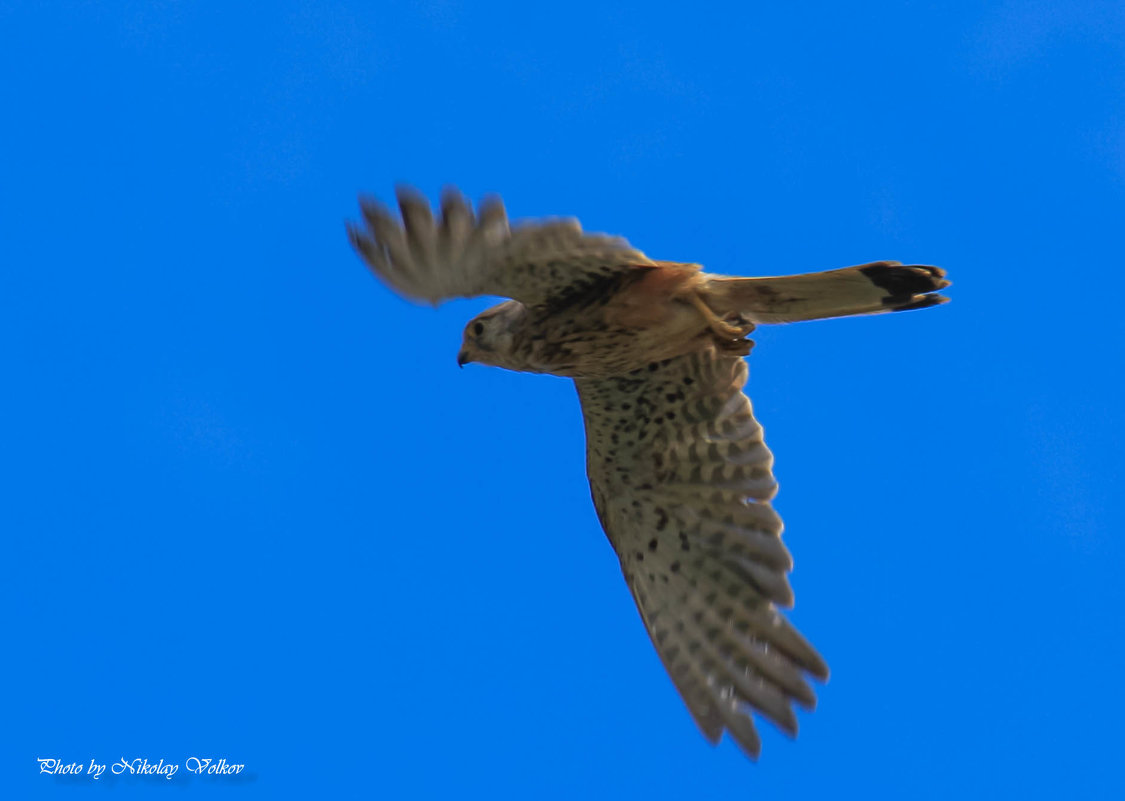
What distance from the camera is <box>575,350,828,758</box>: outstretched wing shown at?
24.6 feet

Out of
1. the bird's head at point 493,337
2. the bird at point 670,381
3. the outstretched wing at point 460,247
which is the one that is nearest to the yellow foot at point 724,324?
the bird at point 670,381

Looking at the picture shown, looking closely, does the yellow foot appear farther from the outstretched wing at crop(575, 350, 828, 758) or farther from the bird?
the outstretched wing at crop(575, 350, 828, 758)

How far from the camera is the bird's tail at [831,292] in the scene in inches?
256

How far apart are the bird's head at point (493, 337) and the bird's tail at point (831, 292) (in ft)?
3.60

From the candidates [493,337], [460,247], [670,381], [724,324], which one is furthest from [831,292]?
[460,247]

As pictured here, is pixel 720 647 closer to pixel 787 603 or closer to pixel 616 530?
pixel 787 603

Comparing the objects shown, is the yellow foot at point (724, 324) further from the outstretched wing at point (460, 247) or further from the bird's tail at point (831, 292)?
the outstretched wing at point (460, 247)

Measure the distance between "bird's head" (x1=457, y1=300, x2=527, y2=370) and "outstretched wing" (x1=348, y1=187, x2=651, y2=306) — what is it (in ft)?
2.52

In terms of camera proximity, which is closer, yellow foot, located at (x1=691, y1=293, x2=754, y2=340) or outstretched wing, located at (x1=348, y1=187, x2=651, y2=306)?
outstretched wing, located at (x1=348, y1=187, x2=651, y2=306)

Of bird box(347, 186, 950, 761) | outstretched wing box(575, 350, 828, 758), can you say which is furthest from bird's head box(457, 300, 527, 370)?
outstretched wing box(575, 350, 828, 758)

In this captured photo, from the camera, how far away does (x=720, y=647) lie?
7.74 m

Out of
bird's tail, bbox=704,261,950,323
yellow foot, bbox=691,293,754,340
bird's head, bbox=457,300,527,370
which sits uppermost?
bird's head, bbox=457,300,527,370

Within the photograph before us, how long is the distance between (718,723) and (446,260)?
318cm

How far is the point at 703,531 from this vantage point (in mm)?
8062
